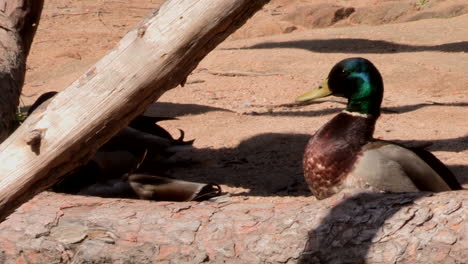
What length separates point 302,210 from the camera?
362 cm

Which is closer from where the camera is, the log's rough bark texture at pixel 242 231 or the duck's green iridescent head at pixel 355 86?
the log's rough bark texture at pixel 242 231

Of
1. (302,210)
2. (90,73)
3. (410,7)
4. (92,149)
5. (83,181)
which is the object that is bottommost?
(410,7)

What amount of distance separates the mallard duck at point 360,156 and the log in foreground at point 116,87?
2150 mm

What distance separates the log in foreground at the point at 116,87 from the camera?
244 cm

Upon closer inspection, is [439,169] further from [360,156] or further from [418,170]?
[360,156]

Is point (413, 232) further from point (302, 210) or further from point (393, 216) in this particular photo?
point (302, 210)

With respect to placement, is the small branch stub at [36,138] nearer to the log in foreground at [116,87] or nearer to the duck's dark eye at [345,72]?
the log in foreground at [116,87]

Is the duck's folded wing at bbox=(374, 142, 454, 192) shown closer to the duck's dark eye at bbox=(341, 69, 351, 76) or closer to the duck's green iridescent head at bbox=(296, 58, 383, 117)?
the duck's green iridescent head at bbox=(296, 58, 383, 117)

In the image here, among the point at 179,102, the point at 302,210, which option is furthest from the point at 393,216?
the point at 179,102

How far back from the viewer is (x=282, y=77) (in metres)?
8.22

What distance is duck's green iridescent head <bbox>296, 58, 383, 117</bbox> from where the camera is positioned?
507 cm

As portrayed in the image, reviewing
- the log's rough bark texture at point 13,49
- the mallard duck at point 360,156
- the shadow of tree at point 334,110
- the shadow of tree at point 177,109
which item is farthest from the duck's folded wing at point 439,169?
the shadow of tree at point 177,109

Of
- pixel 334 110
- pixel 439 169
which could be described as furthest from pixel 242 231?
pixel 334 110

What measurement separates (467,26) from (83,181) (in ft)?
19.3
